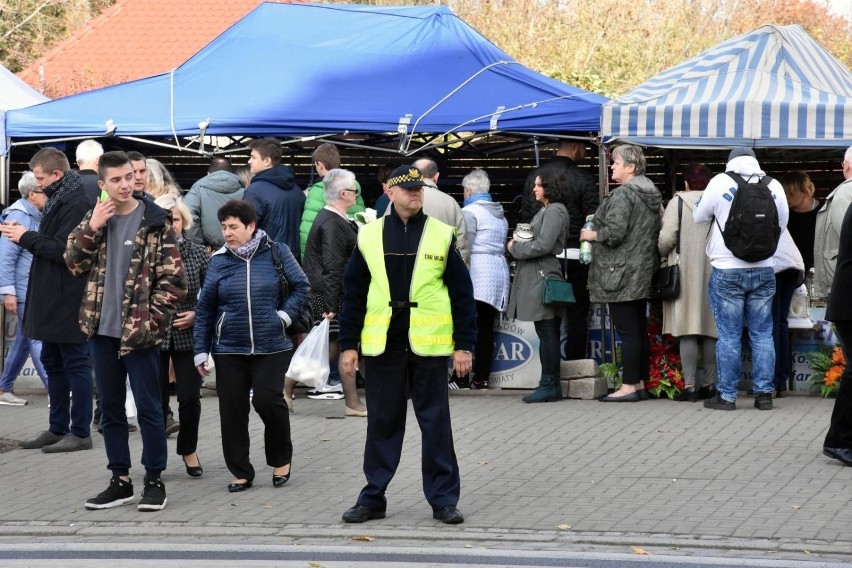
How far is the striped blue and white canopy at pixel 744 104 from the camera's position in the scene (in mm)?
10852

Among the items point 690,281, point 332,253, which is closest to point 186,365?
point 332,253

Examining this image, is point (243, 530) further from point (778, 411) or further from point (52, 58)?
point (52, 58)

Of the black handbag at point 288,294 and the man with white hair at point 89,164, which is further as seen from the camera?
the man with white hair at point 89,164

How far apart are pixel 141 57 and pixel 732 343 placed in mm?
23339

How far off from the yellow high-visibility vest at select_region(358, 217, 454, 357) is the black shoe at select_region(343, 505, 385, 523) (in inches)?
31.6

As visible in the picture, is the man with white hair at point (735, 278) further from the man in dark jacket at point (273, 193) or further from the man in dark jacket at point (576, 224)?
the man in dark jacket at point (273, 193)

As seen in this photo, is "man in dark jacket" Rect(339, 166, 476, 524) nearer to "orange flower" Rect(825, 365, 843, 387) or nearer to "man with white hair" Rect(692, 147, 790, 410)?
"man with white hair" Rect(692, 147, 790, 410)

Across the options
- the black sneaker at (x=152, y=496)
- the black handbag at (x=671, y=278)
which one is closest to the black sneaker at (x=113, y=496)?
the black sneaker at (x=152, y=496)

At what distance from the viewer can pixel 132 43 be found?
31.3 metres

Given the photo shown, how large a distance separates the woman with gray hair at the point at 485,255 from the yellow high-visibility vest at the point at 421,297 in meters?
4.44

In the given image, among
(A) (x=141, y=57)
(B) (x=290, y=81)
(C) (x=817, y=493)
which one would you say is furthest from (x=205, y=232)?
(A) (x=141, y=57)

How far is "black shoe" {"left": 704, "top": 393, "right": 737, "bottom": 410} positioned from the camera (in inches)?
411

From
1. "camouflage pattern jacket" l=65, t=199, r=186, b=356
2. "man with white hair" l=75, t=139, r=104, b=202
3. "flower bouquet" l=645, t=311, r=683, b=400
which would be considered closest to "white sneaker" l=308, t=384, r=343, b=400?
"flower bouquet" l=645, t=311, r=683, b=400

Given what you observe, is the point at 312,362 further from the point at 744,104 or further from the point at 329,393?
the point at 744,104
